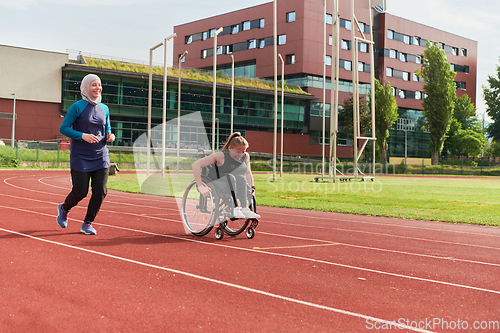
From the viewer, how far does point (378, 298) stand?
455 centimetres

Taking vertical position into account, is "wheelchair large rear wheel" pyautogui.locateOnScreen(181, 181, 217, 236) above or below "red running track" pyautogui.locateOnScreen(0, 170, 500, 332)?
above

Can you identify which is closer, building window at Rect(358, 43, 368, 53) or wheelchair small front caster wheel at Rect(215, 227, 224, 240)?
wheelchair small front caster wheel at Rect(215, 227, 224, 240)

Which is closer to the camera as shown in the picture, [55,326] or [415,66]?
[55,326]

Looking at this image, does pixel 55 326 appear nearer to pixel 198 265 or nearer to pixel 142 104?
pixel 198 265

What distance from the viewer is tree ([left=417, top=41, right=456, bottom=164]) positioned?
63219 millimetres

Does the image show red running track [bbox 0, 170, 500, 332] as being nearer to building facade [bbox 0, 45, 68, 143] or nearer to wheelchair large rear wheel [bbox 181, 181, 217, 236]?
wheelchair large rear wheel [bbox 181, 181, 217, 236]

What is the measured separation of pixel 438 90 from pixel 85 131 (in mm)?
63739

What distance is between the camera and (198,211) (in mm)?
7629

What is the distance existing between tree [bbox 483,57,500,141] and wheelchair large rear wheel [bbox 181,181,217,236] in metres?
85.7

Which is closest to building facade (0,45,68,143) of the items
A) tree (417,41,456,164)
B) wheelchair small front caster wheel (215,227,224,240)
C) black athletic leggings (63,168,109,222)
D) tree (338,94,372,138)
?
tree (338,94,372,138)

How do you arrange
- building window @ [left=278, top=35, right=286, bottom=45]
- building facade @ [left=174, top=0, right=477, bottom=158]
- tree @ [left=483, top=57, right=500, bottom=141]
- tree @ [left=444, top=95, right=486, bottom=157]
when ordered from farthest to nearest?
tree @ [left=483, top=57, right=500, bottom=141]
tree @ [left=444, top=95, right=486, bottom=157]
building window @ [left=278, top=35, right=286, bottom=45]
building facade @ [left=174, top=0, right=477, bottom=158]

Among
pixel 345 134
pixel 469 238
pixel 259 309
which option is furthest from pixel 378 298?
pixel 345 134

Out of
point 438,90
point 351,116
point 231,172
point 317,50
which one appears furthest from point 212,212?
point 438,90

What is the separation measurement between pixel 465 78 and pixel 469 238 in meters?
84.9
